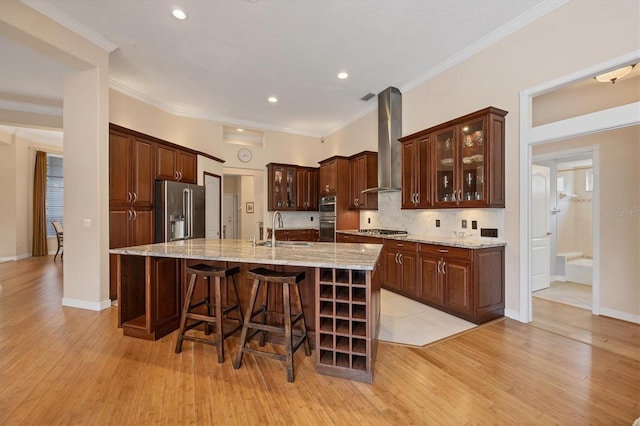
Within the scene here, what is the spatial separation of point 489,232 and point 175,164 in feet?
16.3

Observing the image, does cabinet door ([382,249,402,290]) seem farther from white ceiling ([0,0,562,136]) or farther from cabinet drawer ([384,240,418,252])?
white ceiling ([0,0,562,136])

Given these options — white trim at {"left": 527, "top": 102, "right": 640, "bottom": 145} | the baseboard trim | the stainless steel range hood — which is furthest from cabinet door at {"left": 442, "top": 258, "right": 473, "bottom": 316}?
the stainless steel range hood

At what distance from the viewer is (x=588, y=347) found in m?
2.49

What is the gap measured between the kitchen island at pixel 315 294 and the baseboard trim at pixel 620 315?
299cm

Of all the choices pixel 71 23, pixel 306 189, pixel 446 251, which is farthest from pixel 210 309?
pixel 306 189

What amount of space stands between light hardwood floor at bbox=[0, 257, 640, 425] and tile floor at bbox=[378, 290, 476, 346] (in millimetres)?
153

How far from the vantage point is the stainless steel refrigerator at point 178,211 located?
14.2 feet

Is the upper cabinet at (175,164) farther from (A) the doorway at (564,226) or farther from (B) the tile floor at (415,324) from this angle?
(A) the doorway at (564,226)

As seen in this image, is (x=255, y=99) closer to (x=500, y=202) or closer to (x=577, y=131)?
(x=500, y=202)

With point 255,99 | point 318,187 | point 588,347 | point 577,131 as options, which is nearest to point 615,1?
point 577,131

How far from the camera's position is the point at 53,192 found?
25.7ft

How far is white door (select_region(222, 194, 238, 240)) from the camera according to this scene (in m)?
8.96

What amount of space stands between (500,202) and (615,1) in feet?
6.49

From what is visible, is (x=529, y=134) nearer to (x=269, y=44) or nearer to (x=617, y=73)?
(x=617, y=73)
